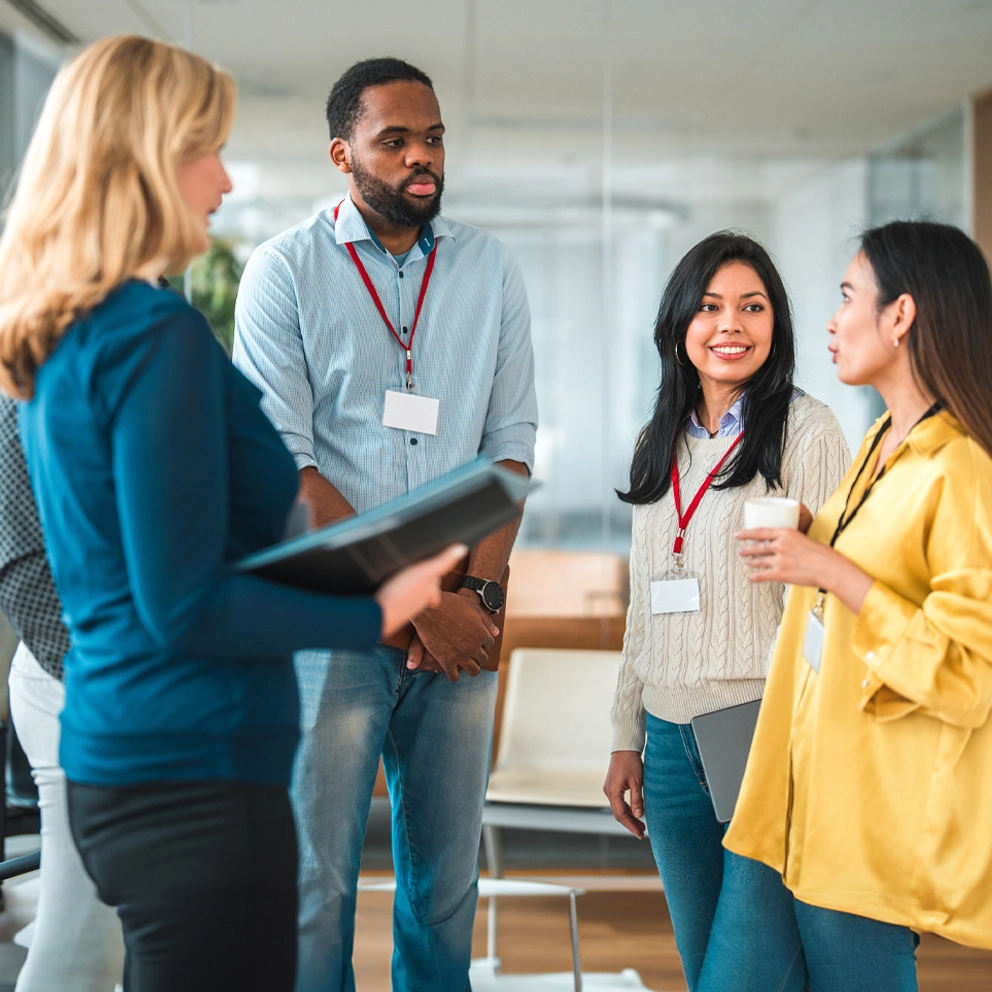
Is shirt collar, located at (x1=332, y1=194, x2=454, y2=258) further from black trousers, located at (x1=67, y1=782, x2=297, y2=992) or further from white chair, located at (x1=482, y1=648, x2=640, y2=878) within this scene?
white chair, located at (x1=482, y1=648, x2=640, y2=878)

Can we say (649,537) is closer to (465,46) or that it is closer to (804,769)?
(804,769)

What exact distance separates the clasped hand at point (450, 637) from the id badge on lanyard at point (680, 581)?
335mm

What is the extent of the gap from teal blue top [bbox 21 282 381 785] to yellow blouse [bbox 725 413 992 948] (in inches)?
26.9

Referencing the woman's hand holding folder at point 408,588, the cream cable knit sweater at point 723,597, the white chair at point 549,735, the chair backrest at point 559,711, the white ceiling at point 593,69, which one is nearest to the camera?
the woman's hand holding folder at point 408,588

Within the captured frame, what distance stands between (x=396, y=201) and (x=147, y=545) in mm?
1220

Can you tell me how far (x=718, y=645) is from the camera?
1860 millimetres

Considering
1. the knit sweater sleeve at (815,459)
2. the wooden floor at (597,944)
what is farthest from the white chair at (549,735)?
the knit sweater sleeve at (815,459)

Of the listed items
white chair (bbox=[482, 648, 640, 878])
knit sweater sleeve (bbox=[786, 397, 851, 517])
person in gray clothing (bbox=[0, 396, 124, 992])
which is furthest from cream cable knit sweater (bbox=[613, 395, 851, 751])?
white chair (bbox=[482, 648, 640, 878])

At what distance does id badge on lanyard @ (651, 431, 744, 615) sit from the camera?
1893mm

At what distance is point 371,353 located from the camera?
6.77ft

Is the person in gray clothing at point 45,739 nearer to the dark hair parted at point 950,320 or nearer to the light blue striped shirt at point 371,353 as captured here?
the light blue striped shirt at point 371,353

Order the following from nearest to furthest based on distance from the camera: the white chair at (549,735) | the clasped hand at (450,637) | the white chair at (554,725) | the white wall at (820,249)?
the clasped hand at (450,637)
the white chair at (549,735)
the white chair at (554,725)
the white wall at (820,249)

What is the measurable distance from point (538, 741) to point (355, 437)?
1.95 metres

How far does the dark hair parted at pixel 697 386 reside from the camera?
6.23 ft
